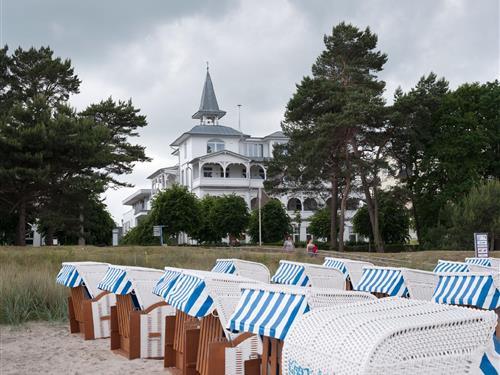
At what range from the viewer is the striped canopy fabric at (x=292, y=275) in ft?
35.9

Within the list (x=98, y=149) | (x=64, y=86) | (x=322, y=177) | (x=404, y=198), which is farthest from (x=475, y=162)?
(x=64, y=86)

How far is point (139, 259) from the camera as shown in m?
20.2

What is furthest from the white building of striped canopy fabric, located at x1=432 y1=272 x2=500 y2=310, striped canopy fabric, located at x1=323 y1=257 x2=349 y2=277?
striped canopy fabric, located at x1=432 y1=272 x2=500 y2=310

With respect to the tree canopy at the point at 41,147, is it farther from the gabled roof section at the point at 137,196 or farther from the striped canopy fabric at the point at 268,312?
the gabled roof section at the point at 137,196

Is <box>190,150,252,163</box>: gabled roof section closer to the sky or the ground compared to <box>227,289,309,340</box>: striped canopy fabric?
closer to the sky

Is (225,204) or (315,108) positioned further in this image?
(225,204)

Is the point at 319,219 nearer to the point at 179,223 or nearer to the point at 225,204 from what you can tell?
the point at 225,204

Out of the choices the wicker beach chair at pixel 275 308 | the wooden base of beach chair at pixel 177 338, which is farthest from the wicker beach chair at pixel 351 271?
the wicker beach chair at pixel 275 308

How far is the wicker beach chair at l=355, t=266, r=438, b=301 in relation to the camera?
8664 millimetres

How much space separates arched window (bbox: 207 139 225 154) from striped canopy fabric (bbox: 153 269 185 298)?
70.0 meters

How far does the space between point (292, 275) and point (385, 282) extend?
2394 millimetres

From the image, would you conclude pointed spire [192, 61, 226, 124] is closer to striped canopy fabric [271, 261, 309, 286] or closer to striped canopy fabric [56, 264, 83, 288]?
striped canopy fabric [271, 261, 309, 286]

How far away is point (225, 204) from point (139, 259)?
38.6 metres

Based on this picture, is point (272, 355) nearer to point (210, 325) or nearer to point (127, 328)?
point (210, 325)
